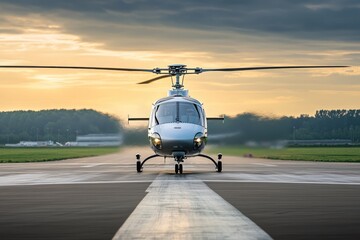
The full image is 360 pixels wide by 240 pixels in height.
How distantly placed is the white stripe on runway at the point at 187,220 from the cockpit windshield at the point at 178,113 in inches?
545

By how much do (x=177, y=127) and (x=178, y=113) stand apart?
1.18 meters

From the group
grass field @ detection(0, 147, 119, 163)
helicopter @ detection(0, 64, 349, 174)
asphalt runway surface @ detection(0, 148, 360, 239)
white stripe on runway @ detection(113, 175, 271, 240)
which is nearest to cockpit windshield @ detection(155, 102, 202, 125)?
helicopter @ detection(0, 64, 349, 174)

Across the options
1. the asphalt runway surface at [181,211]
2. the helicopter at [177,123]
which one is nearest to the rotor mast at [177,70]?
the helicopter at [177,123]

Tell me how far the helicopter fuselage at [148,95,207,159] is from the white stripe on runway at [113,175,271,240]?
493 inches

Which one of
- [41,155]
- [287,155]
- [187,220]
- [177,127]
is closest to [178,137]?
[177,127]

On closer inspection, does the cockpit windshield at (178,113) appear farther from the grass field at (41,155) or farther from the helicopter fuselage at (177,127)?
the grass field at (41,155)

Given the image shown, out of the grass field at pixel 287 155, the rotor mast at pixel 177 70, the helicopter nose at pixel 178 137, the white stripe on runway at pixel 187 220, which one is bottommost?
the white stripe on runway at pixel 187 220

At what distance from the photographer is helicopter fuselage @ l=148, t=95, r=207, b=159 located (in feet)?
116

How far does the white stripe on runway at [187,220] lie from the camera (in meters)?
13.0

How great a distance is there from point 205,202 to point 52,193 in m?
5.72

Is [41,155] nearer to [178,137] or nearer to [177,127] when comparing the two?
[177,127]

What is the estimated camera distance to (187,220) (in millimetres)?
15258

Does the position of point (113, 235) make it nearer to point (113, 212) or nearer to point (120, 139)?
point (113, 212)

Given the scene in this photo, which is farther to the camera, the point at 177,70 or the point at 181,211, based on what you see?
the point at 177,70
